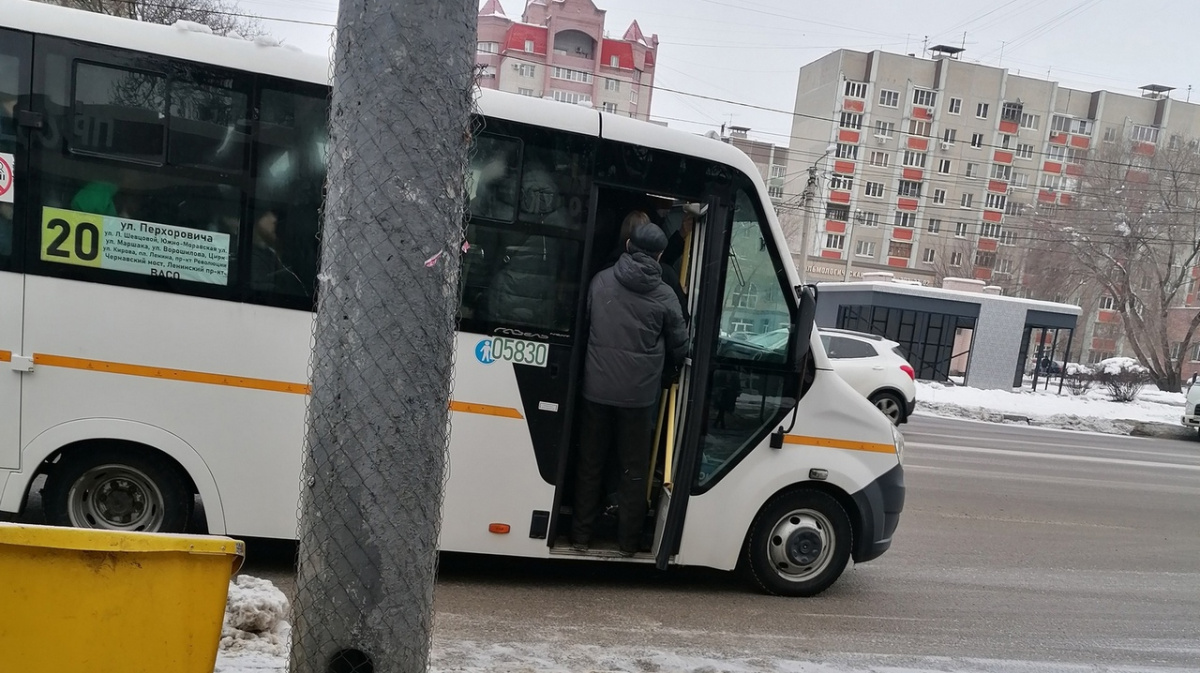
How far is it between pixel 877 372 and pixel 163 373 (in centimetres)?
1323

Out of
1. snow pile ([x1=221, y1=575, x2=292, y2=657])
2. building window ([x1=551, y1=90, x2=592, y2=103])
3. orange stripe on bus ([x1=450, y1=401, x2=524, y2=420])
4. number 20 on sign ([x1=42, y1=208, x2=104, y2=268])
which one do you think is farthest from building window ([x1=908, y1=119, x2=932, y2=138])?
snow pile ([x1=221, y1=575, x2=292, y2=657])

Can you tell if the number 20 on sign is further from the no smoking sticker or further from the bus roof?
the bus roof

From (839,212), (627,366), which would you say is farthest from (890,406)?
(839,212)

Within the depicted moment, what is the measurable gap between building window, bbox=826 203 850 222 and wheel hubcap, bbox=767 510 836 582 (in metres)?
75.4

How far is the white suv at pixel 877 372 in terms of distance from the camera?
15.3 metres

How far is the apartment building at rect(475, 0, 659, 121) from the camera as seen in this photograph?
3115 inches

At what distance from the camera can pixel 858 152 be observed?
257 feet

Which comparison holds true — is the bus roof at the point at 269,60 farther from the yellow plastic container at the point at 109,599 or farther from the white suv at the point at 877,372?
the white suv at the point at 877,372

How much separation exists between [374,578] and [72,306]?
315cm

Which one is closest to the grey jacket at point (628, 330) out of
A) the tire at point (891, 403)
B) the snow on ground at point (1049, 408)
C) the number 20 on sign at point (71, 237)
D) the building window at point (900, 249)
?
the number 20 on sign at point (71, 237)

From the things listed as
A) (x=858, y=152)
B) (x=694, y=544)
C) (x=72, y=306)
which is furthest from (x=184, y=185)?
(x=858, y=152)

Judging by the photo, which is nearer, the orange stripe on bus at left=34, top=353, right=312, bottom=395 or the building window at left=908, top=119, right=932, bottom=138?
the orange stripe on bus at left=34, top=353, right=312, bottom=395

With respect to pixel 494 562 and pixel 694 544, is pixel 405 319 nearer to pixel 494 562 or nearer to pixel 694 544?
pixel 694 544

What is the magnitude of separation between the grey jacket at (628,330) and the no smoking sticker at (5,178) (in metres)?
3.15
